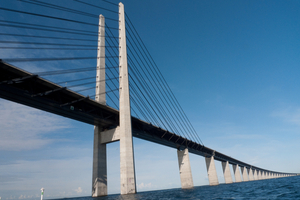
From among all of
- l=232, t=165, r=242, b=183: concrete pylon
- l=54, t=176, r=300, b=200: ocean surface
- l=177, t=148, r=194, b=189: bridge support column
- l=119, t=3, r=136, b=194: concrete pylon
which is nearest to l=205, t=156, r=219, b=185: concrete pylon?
l=177, t=148, r=194, b=189: bridge support column

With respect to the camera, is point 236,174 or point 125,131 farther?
point 236,174

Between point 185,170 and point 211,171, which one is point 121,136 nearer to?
point 185,170

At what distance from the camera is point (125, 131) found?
32.0m

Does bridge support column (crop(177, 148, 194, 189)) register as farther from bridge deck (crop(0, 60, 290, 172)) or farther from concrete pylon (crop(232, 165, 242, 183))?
concrete pylon (crop(232, 165, 242, 183))

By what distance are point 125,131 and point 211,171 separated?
198ft

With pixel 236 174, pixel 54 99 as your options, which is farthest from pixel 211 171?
pixel 54 99

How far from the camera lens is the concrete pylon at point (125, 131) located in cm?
3020

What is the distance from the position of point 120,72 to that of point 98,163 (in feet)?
54.5

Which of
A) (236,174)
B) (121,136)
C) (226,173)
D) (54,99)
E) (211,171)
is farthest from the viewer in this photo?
(236,174)

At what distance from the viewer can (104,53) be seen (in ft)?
134

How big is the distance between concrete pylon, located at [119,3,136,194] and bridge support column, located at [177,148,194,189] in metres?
31.7

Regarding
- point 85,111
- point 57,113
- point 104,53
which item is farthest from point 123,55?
point 57,113

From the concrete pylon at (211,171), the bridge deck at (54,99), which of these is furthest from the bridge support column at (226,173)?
the bridge deck at (54,99)

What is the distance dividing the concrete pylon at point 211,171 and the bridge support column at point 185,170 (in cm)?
2382
